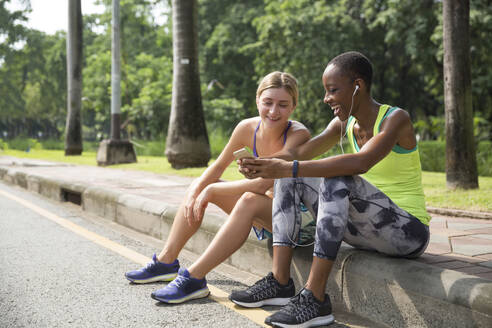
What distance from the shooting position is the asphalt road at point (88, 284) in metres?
2.85

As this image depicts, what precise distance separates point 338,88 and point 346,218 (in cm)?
73

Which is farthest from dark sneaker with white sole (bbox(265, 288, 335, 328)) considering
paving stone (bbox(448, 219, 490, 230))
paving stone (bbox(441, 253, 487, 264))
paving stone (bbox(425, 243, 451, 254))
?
paving stone (bbox(448, 219, 490, 230))

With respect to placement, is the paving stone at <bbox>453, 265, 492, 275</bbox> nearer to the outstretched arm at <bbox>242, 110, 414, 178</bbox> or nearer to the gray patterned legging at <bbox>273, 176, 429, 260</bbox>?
the gray patterned legging at <bbox>273, 176, 429, 260</bbox>

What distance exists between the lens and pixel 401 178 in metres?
2.90

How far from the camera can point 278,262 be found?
9.89 feet

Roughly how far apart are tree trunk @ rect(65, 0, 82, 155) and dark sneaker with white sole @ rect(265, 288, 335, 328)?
1834 centimetres

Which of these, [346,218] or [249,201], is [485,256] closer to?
[346,218]

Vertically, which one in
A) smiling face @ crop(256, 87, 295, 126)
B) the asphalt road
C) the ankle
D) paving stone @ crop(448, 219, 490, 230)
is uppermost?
smiling face @ crop(256, 87, 295, 126)

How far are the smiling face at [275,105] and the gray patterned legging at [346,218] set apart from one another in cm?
60

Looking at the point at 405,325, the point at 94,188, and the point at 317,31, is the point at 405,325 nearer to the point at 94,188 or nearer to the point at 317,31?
the point at 94,188

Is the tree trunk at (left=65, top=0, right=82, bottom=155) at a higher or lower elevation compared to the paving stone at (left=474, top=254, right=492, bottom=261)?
higher

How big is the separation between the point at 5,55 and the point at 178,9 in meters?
31.7

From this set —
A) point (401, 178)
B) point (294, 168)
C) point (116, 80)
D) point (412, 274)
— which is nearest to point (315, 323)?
point (412, 274)

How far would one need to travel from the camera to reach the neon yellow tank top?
9.32 ft
